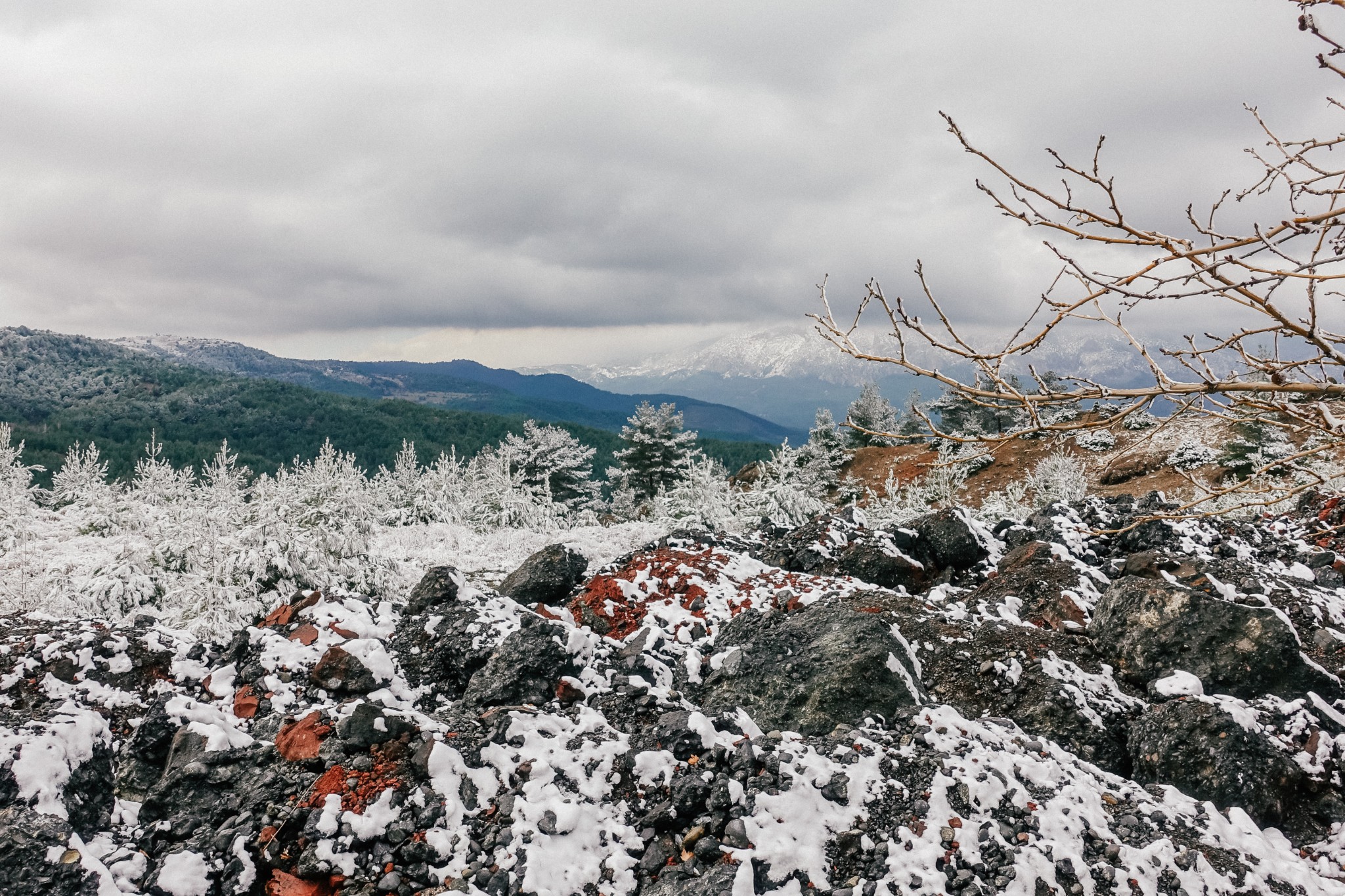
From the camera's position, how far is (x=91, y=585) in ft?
35.8

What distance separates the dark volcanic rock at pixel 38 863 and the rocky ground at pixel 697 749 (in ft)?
0.04

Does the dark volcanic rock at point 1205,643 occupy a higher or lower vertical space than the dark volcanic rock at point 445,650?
higher

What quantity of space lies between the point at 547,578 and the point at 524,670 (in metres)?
4.82

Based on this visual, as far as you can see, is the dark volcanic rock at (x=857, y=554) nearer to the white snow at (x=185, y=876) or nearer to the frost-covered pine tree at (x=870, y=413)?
the white snow at (x=185, y=876)

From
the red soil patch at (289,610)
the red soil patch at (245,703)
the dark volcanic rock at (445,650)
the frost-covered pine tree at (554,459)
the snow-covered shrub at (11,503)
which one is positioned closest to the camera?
the red soil patch at (245,703)

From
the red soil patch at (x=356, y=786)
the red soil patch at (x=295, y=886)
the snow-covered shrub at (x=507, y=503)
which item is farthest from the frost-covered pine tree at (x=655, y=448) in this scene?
the red soil patch at (x=295, y=886)

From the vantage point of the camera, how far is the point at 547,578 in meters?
10.5

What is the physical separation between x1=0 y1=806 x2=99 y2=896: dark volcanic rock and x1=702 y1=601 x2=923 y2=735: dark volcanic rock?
406 centimetres

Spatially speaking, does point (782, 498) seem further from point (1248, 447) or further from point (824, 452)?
point (1248, 447)

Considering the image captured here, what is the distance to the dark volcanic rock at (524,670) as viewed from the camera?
5.61 metres

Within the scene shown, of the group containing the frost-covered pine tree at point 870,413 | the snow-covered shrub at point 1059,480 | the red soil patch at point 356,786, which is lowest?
the red soil patch at point 356,786

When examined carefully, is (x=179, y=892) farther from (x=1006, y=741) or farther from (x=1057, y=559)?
(x=1057, y=559)

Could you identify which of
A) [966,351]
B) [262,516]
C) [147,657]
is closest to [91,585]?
[262,516]

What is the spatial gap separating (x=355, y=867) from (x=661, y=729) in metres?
1.95
